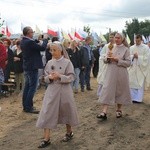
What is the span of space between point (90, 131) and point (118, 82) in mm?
1463

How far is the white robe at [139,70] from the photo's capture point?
1127 centimetres

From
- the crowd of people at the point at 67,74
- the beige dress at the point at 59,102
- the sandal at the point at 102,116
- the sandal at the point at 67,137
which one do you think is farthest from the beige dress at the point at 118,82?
the beige dress at the point at 59,102

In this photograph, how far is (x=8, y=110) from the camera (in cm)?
1066

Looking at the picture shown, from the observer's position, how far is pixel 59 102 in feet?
22.9

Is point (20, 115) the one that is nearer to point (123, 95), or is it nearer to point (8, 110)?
point (8, 110)

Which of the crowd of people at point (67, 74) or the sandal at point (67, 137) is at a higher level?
the crowd of people at point (67, 74)

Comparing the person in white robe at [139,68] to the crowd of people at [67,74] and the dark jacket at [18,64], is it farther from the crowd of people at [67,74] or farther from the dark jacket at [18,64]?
the dark jacket at [18,64]

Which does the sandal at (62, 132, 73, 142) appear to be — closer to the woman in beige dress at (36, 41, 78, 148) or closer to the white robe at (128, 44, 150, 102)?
the woman in beige dress at (36, 41, 78, 148)

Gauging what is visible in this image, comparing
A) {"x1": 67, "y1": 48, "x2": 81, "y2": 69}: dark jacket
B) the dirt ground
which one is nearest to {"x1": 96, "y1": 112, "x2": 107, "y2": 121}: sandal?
the dirt ground

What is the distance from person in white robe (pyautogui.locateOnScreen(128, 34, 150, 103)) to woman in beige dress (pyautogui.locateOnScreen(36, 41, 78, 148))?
4511 mm

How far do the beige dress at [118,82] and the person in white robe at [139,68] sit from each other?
7.88 feet

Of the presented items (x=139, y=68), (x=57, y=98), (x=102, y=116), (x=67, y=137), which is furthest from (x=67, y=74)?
(x=139, y=68)

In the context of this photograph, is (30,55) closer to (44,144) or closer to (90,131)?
(90,131)

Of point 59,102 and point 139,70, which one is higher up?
point 139,70
